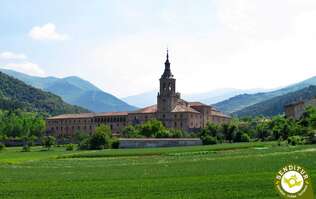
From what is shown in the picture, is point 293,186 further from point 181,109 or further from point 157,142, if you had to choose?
point 181,109

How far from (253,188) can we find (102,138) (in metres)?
89.4

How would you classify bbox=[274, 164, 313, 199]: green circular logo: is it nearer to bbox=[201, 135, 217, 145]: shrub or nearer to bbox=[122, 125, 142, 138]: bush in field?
bbox=[201, 135, 217, 145]: shrub

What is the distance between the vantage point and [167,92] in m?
168

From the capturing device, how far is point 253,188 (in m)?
31.4

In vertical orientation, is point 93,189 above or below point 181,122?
below

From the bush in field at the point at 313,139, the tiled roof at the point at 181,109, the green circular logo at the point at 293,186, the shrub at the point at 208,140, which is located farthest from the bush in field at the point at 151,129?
the green circular logo at the point at 293,186

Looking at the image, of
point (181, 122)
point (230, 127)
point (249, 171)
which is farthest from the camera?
point (181, 122)

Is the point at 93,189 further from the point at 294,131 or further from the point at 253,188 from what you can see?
the point at 294,131

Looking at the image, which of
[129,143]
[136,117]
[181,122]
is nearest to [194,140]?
[129,143]

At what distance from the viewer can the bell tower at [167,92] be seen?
169m

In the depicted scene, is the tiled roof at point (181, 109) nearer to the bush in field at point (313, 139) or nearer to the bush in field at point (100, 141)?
the bush in field at point (100, 141)

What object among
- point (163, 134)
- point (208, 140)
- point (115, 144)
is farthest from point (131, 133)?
point (208, 140)

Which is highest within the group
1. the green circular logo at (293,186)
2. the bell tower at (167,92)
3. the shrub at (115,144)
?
the bell tower at (167,92)

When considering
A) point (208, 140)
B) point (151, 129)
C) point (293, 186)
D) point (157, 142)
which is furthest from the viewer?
point (151, 129)
